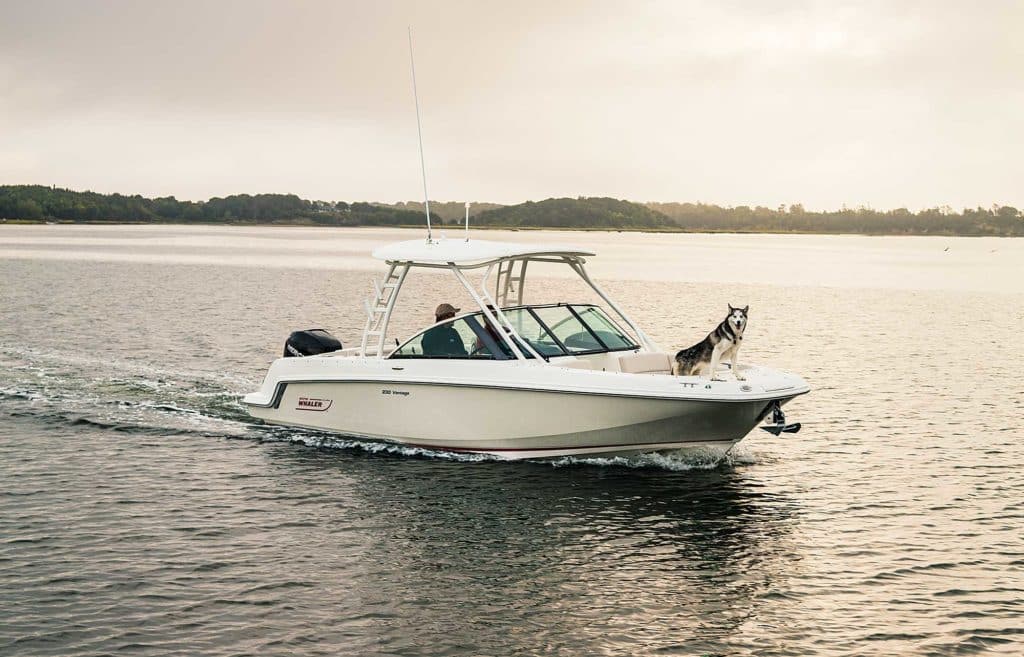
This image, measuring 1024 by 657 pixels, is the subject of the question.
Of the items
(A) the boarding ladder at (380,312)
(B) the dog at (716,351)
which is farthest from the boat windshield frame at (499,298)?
(B) the dog at (716,351)

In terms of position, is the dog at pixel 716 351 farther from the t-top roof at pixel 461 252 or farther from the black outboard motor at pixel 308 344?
the black outboard motor at pixel 308 344

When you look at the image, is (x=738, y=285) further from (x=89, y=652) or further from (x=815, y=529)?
(x=89, y=652)

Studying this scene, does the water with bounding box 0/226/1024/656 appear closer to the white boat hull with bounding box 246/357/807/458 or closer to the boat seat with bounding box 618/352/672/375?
the white boat hull with bounding box 246/357/807/458

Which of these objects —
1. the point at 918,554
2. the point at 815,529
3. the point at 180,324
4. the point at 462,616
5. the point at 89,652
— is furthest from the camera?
the point at 180,324

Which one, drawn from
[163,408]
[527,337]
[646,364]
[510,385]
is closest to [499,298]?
[527,337]

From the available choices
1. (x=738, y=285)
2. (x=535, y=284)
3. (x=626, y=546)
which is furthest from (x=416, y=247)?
(x=738, y=285)

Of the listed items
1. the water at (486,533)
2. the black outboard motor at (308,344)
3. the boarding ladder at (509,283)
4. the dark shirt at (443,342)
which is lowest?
the water at (486,533)

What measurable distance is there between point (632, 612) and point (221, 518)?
205 inches

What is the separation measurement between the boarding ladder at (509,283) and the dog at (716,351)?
300 centimetres

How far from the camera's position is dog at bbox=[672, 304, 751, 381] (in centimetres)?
1315

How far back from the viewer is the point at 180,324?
32562 mm

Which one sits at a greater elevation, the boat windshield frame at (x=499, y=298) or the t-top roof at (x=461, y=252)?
the t-top roof at (x=461, y=252)

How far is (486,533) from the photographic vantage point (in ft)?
38.2

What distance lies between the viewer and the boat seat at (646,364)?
14.4m
